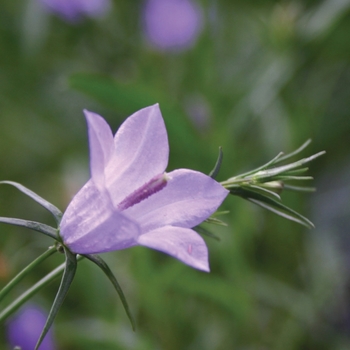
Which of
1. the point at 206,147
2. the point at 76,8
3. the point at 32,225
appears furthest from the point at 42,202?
the point at 76,8

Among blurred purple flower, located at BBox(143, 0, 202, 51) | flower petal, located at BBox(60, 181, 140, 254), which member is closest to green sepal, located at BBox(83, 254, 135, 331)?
flower petal, located at BBox(60, 181, 140, 254)

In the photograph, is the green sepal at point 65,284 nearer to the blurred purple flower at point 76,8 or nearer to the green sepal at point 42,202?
the green sepal at point 42,202

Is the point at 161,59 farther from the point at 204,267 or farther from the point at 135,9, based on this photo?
the point at 204,267

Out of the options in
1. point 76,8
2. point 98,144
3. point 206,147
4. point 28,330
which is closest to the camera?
point 98,144

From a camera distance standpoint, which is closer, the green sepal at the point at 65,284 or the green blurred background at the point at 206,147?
the green sepal at the point at 65,284

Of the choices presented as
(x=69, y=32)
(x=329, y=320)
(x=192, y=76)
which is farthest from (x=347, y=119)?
(x=69, y=32)

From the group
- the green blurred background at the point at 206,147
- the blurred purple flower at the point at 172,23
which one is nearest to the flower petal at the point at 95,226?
the green blurred background at the point at 206,147

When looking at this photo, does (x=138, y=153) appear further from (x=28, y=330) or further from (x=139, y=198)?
(x=28, y=330)
